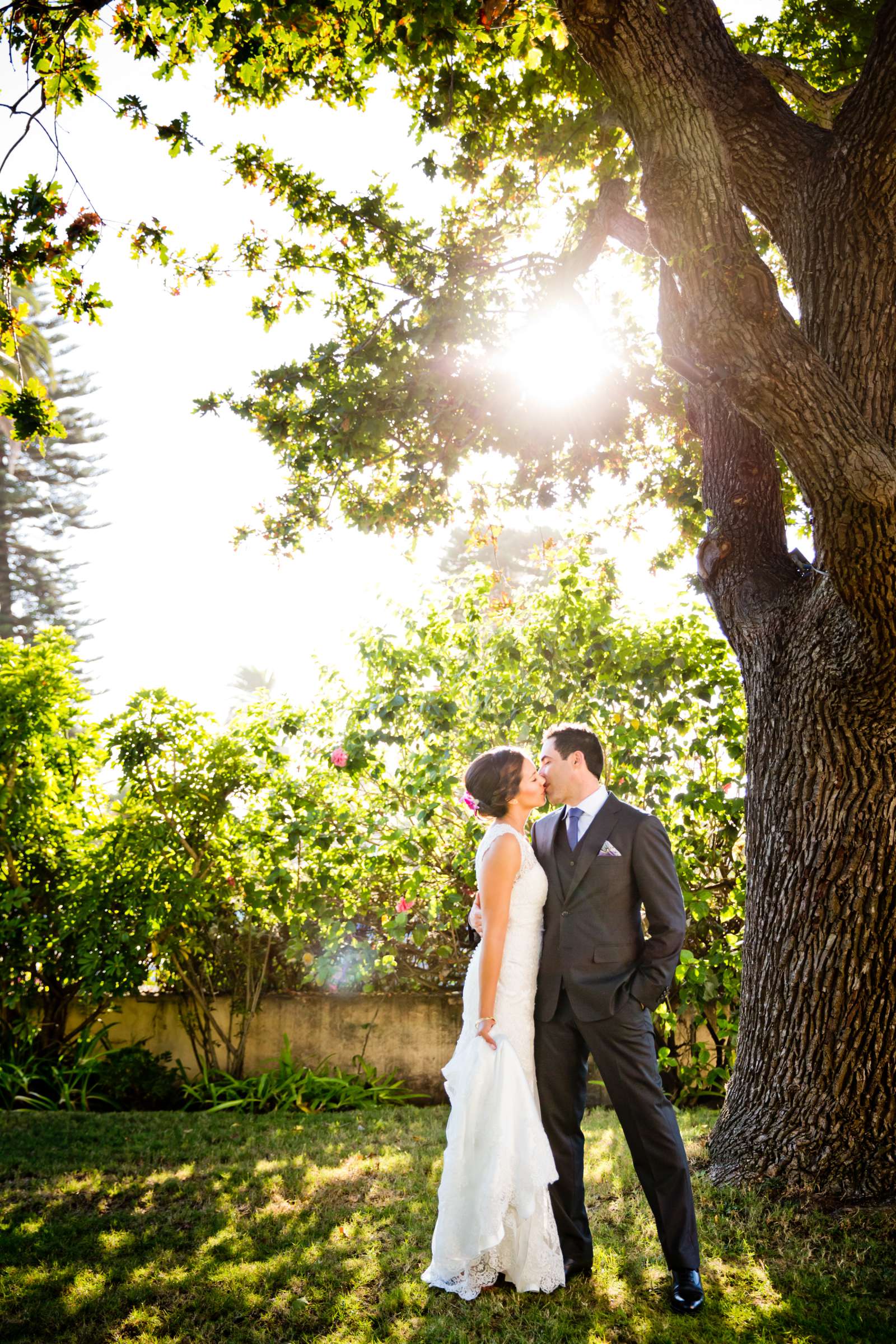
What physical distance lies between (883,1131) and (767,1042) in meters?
0.60

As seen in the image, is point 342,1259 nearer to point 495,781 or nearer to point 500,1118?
point 500,1118

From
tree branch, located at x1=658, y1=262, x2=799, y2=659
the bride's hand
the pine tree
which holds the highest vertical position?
the pine tree

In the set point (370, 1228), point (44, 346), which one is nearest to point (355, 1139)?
point (370, 1228)

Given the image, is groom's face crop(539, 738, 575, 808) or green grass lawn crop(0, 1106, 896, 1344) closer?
green grass lawn crop(0, 1106, 896, 1344)

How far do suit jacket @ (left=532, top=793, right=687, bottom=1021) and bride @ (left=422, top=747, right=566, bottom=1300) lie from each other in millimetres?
123

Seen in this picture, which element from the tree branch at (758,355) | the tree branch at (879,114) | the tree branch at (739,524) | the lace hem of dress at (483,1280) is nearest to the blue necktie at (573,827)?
the lace hem of dress at (483,1280)

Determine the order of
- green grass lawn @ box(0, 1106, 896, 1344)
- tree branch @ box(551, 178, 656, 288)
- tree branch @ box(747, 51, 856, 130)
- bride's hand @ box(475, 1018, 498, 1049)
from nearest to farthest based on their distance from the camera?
green grass lawn @ box(0, 1106, 896, 1344), bride's hand @ box(475, 1018, 498, 1049), tree branch @ box(747, 51, 856, 130), tree branch @ box(551, 178, 656, 288)

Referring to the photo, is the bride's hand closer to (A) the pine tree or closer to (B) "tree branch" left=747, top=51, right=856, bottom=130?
(B) "tree branch" left=747, top=51, right=856, bottom=130

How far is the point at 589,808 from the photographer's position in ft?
12.4

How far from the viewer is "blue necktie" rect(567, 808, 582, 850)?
374 cm

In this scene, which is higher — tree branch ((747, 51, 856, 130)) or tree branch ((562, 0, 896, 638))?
tree branch ((747, 51, 856, 130))

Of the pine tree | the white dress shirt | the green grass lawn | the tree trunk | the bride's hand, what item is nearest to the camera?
the green grass lawn

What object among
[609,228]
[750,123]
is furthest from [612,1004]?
[609,228]

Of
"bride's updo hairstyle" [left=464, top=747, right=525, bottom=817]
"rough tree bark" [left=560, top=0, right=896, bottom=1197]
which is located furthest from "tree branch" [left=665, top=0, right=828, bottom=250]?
"bride's updo hairstyle" [left=464, top=747, right=525, bottom=817]
